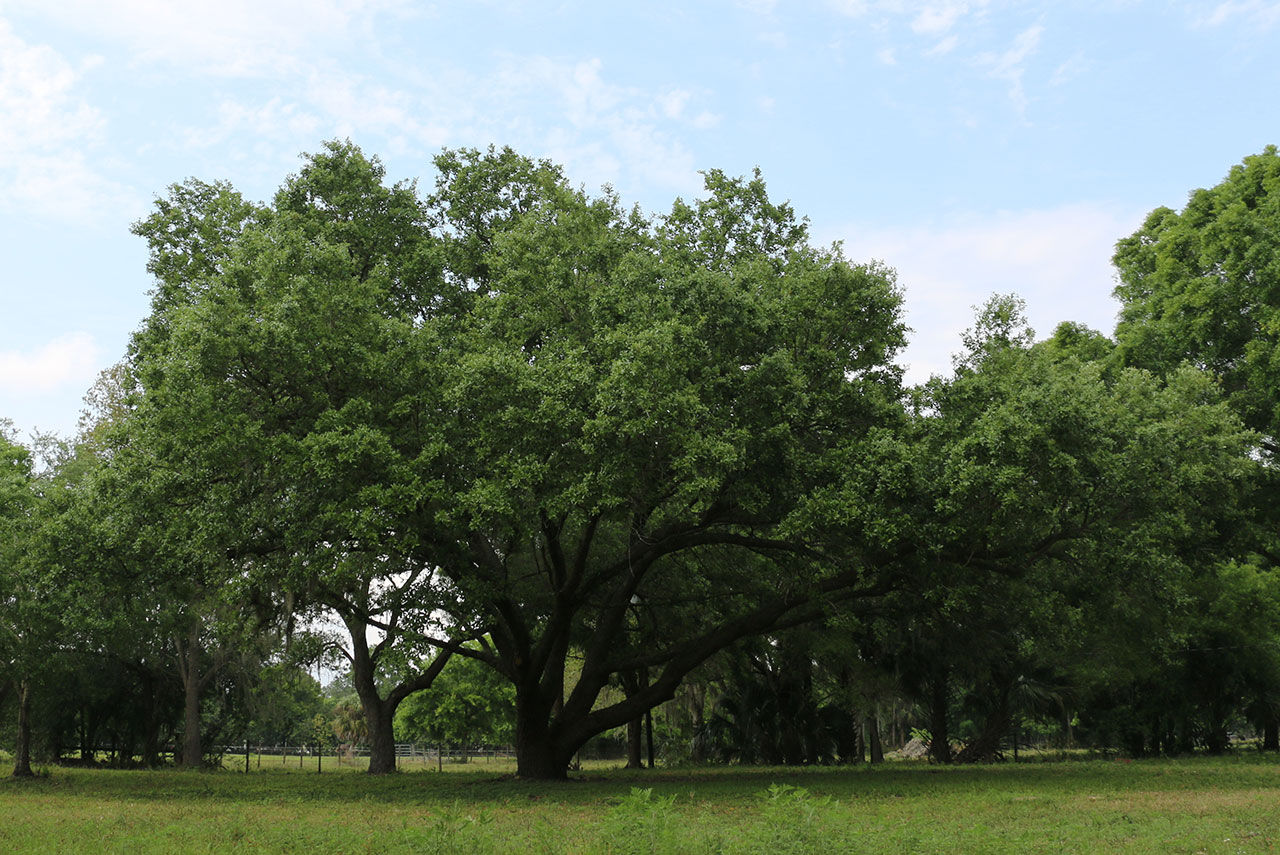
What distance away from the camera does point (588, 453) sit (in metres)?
16.8

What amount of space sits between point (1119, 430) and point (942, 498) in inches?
152

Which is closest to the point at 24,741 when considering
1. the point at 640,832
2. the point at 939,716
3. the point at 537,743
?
the point at 537,743

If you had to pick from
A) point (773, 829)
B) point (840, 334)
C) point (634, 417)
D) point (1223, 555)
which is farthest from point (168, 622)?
point (1223, 555)

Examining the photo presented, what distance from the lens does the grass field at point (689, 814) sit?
950 centimetres

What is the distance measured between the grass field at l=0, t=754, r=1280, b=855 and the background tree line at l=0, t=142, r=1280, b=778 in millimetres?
3197

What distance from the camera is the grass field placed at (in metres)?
9.50

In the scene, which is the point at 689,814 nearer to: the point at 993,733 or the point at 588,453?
the point at 588,453

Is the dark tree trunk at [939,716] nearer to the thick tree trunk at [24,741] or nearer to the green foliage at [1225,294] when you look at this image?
the green foliage at [1225,294]

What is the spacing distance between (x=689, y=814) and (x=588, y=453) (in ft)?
19.4

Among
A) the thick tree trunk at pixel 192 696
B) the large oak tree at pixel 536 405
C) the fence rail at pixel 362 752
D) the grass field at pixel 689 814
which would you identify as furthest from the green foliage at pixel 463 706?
the large oak tree at pixel 536 405

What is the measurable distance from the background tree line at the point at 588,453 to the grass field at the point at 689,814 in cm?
320

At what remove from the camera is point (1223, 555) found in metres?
25.6

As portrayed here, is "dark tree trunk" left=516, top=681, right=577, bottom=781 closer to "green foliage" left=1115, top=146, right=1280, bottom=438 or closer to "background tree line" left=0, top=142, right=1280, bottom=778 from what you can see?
"background tree line" left=0, top=142, right=1280, bottom=778

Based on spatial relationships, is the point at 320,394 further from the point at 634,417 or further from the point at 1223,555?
the point at 1223,555
